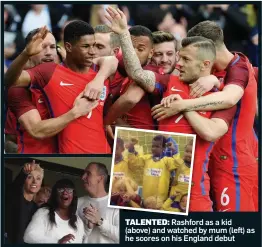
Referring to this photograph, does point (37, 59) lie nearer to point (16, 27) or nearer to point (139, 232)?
point (16, 27)

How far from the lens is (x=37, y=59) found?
12.0 m

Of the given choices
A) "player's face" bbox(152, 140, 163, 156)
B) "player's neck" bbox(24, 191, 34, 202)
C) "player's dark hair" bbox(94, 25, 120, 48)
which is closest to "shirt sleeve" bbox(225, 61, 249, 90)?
"player's face" bbox(152, 140, 163, 156)

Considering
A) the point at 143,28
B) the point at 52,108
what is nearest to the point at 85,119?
the point at 52,108

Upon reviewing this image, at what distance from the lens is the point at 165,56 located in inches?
472

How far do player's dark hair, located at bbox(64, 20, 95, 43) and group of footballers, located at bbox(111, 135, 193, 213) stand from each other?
1113 millimetres

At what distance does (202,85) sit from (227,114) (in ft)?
1.31

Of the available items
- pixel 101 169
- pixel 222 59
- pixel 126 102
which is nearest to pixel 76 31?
pixel 126 102

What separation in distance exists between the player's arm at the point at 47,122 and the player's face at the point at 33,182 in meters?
0.40

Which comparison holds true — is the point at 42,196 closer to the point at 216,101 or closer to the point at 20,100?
the point at 20,100

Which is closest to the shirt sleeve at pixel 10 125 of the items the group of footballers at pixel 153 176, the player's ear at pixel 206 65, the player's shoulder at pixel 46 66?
the player's shoulder at pixel 46 66

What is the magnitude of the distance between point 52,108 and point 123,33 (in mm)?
1049

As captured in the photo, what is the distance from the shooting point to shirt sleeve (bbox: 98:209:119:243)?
12023 mm

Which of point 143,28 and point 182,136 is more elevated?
point 143,28

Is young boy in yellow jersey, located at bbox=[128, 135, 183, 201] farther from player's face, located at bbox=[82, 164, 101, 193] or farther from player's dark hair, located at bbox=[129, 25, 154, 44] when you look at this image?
player's dark hair, located at bbox=[129, 25, 154, 44]
